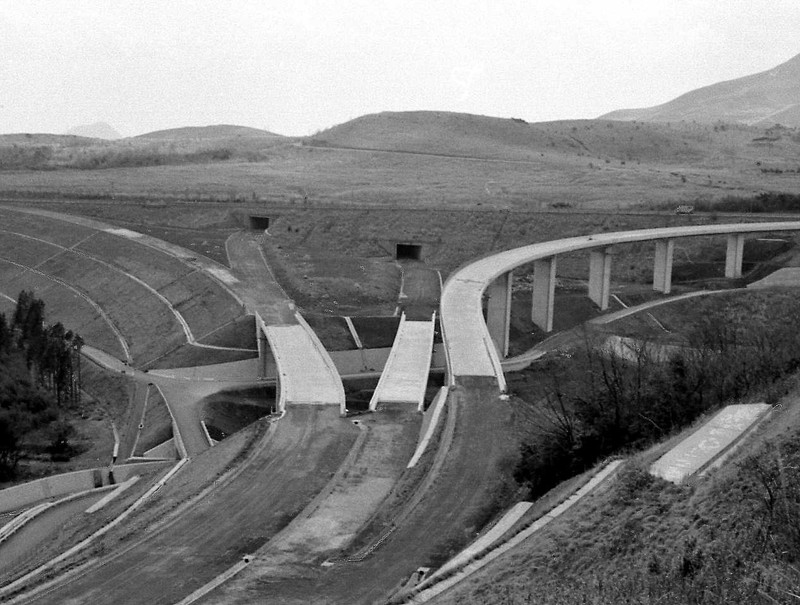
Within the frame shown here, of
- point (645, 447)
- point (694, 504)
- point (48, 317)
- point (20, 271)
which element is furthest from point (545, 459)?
point (20, 271)

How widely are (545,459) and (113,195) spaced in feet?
250

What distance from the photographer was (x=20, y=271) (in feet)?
233

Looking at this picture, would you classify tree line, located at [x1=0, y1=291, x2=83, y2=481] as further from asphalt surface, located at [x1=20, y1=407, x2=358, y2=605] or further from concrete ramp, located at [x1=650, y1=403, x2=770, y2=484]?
concrete ramp, located at [x1=650, y1=403, x2=770, y2=484]

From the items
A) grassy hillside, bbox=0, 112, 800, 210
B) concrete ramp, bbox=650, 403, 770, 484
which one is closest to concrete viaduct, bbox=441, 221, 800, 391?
concrete ramp, bbox=650, 403, 770, 484

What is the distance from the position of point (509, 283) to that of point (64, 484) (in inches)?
1086

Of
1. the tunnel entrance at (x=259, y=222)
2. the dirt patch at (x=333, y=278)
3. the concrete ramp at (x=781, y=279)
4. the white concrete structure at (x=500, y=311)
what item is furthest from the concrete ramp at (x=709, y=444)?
the tunnel entrance at (x=259, y=222)

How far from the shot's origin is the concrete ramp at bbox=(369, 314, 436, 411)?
3516 centimetres

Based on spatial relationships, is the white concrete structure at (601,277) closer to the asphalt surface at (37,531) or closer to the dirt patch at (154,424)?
the dirt patch at (154,424)

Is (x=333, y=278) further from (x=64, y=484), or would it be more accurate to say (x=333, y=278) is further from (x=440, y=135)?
(x=440, y=135)

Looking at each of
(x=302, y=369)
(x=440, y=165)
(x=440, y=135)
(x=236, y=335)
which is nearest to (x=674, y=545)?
(x=302, y=369)

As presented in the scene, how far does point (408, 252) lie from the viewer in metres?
75.4

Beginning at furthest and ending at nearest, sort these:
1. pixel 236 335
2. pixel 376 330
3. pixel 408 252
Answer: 1. pixel 408 252
2. pixel 376 330
3. pixel 236 335

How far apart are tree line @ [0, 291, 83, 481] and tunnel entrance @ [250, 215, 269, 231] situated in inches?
1065

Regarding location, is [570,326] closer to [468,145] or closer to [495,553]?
[495,553]
